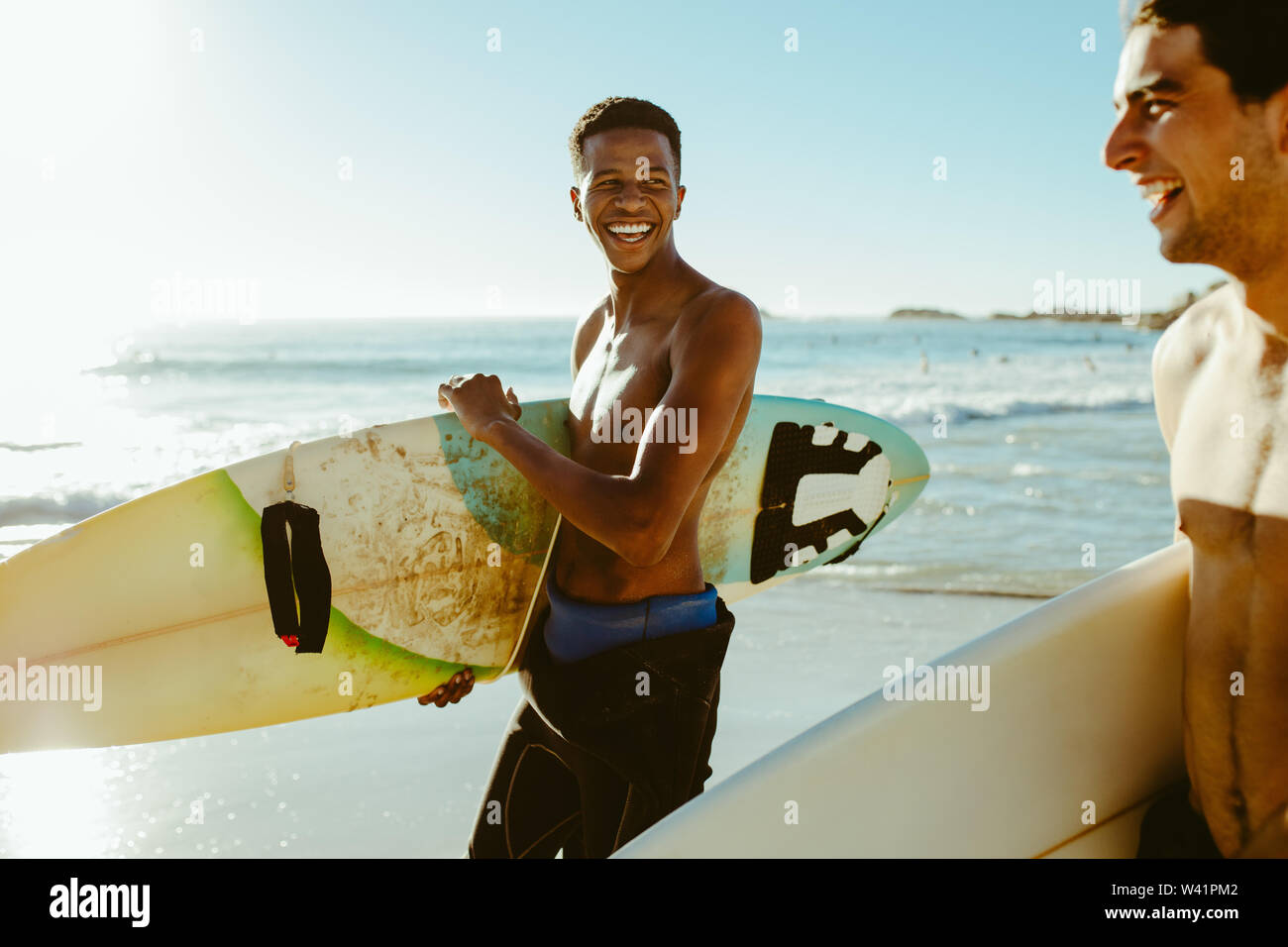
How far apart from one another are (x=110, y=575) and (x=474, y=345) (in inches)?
1209

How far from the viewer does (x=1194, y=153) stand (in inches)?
52.9

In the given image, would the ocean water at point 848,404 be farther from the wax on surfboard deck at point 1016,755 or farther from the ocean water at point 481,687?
the wax on surfboard deck at point 1016,755

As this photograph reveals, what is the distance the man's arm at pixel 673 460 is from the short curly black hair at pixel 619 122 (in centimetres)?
39

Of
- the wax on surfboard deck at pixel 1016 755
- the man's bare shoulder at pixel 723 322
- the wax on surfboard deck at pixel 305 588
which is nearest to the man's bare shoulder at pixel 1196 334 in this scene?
the wax on surfboard deck at pixel 1016 755

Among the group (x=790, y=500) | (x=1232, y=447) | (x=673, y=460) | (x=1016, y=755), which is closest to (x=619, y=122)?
(x=673, y=460)

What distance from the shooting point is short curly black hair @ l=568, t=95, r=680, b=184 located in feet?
6.16

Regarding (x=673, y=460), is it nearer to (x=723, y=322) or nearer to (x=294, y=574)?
(x=723, y=322)

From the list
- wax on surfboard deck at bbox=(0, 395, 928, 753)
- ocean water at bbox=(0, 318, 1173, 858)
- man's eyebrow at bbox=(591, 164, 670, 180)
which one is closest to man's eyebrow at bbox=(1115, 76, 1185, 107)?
man's eyebrow at bbox=(591, 164, 670, 180)

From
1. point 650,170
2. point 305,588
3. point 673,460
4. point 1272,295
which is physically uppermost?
point 650,170

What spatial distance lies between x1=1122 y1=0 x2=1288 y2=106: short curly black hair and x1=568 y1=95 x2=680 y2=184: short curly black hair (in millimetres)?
889

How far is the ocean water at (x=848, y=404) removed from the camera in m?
6.82

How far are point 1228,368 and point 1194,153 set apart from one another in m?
0.35

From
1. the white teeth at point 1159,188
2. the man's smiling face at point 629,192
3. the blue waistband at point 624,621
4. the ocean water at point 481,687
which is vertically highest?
the man's smiling face at point 629,192
